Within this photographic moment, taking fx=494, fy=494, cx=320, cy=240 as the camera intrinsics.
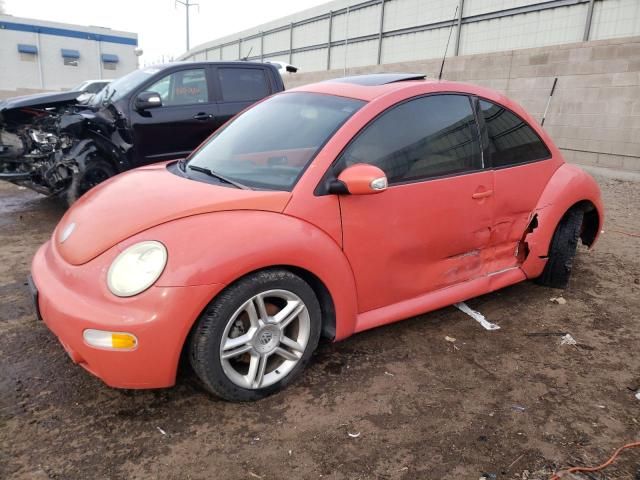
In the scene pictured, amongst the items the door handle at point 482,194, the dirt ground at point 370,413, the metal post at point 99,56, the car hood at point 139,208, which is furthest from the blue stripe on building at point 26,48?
the door handle at point 482,194

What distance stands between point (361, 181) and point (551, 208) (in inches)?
73.6

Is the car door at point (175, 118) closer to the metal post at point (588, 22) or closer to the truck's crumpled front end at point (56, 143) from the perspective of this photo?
the truck's crumpled front end at point (56, 143)

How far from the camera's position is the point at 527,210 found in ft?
11.7

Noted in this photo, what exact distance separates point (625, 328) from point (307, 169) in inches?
100

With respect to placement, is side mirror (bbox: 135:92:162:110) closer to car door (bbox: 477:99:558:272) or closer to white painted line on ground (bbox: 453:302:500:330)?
car door (bbox: 477:99:558:272)

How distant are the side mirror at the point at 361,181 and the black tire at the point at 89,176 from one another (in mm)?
4020

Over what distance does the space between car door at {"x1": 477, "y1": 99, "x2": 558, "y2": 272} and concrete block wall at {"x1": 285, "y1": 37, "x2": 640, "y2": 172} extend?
6562 mm

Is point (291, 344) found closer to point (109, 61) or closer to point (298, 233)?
point (298, 233)

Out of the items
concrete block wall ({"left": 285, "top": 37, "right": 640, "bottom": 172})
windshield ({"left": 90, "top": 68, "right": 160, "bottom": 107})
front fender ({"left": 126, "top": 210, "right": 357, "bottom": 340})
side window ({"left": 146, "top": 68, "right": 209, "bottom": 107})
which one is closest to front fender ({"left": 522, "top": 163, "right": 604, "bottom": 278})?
front fender ({"left": 126, "top": 210, "right": 357, "bottom": 340})

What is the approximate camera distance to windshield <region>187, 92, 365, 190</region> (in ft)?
8.98

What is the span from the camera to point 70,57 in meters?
Result: 34.9

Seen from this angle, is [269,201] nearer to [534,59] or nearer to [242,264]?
[242,264]

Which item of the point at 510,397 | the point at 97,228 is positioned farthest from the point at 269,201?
the point at 510,397

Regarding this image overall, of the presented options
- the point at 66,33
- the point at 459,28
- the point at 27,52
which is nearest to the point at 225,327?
the point at 459,28
